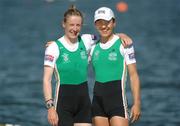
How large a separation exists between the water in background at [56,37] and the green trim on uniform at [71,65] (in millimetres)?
793

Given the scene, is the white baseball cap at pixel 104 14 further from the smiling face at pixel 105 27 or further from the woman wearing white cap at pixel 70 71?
the woman wearing white cap at pixel 70 71

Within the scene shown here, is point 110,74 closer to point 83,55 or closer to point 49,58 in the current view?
point 83,55

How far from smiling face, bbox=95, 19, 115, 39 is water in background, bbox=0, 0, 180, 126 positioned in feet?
2.00

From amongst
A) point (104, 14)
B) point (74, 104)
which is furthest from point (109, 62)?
point (74, 104)

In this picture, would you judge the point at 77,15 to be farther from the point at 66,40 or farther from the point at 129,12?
the point at 129,12

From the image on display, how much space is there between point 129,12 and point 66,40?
65.7 meters

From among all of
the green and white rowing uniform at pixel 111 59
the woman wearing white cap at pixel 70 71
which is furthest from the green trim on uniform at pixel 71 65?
the green and white rowing uniform at pixel 111 59

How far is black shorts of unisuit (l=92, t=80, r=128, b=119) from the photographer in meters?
12.4

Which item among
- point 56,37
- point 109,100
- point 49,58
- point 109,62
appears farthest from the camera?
point 56,37

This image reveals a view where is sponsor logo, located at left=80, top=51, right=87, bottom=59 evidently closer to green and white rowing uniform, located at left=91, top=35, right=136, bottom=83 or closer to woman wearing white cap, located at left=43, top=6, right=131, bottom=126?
woman wearing white cap, located at left=43, top=6, right=131, bottom=126

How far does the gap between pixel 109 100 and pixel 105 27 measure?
50.7 inches

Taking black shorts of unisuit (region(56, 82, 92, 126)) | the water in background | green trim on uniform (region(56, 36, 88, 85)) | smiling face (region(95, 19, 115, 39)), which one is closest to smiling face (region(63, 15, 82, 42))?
green trim on uniform (region(56, 36, 88, 85))

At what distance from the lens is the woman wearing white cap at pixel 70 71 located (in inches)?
478

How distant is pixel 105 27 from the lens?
40.3ft
